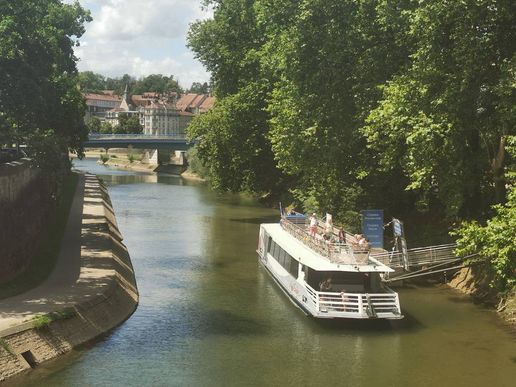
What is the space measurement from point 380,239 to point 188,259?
12.8 meters

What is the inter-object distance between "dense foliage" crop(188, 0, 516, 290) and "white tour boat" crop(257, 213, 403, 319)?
16.0 feet

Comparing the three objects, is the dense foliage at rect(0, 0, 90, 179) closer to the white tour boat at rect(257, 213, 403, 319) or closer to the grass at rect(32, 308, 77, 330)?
the grass at rect(32, 308, 77, 330)

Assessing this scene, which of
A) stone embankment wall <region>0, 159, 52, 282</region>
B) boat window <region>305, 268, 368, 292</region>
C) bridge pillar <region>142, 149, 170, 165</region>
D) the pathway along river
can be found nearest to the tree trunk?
the pathway along river

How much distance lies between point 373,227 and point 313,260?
24.9 feet

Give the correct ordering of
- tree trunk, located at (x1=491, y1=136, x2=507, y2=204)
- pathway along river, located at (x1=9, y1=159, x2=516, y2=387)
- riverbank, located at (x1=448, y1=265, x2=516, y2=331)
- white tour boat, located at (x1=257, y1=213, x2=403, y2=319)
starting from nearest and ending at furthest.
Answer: pathway along river, located at (x1=9, y1=159, x2=516, y2=387)
white tour boat, located at (x1=257, y1=213, x2=403, y2=319)
riverbank, located at (x1=448, y1=265, x2=516, y2=331)
tree trunk, located at (x1=491, y1=136, x2=507, y2=204)

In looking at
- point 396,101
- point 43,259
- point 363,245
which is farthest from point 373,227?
point 43,259

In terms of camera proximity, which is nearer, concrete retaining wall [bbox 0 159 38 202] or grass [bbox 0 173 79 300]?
grass [bbox 0 173 79 300]

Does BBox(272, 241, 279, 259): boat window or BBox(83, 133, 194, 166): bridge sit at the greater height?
BBox(83, 133, 194, 166): bridge

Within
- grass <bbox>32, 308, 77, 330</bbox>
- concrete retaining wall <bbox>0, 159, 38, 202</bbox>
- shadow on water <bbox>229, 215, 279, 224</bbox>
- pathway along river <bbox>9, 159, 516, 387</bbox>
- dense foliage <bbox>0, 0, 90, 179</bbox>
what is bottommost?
pathway along river <bbox>9, 159, 516, 387</bbox>

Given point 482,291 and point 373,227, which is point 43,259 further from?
point 482,291

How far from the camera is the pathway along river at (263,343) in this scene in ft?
67.1

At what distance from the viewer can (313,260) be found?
27.9 metres

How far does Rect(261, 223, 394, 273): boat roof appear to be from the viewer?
26203 millimetres

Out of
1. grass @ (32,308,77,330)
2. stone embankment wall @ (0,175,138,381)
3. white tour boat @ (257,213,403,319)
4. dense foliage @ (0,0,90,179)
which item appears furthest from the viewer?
dense foliage @ (0,0,90,179)
